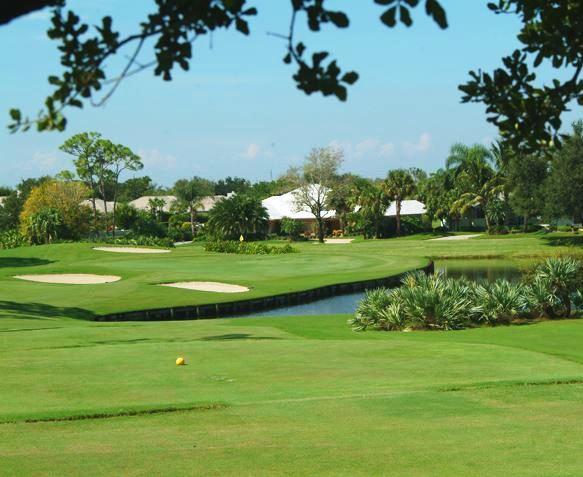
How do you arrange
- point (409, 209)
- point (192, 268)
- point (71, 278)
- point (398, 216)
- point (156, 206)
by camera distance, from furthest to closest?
point (156, 206), point (409, 209), point (398, 216), point (192, 268), point (71, 278)

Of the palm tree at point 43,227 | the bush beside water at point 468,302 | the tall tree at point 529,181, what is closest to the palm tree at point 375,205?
the tall tree at point 529,181

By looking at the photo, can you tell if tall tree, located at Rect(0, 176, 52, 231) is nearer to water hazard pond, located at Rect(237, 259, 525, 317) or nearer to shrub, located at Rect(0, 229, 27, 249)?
shrub, located at Rect(0, 229, 27, 249)

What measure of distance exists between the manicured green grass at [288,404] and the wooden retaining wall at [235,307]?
11.0 metres

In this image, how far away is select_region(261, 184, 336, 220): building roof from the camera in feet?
332

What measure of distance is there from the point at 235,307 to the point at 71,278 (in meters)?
16.3

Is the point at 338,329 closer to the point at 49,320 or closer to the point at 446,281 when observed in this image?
the point at 446,281

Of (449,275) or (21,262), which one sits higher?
(21,262)

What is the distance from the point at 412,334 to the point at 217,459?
15475mm

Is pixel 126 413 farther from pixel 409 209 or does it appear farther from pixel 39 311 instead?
pixel 409 209

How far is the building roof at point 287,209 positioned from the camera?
3982 inches

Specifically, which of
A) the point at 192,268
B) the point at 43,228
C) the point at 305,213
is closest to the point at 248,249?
the point at 192,268

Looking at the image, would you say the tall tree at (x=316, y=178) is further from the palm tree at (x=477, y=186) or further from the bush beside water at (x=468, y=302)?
the bush beside water at (x=468, y=302)

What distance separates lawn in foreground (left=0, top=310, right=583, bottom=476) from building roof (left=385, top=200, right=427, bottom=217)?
85.7 metres

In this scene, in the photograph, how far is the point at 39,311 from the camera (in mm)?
33938
